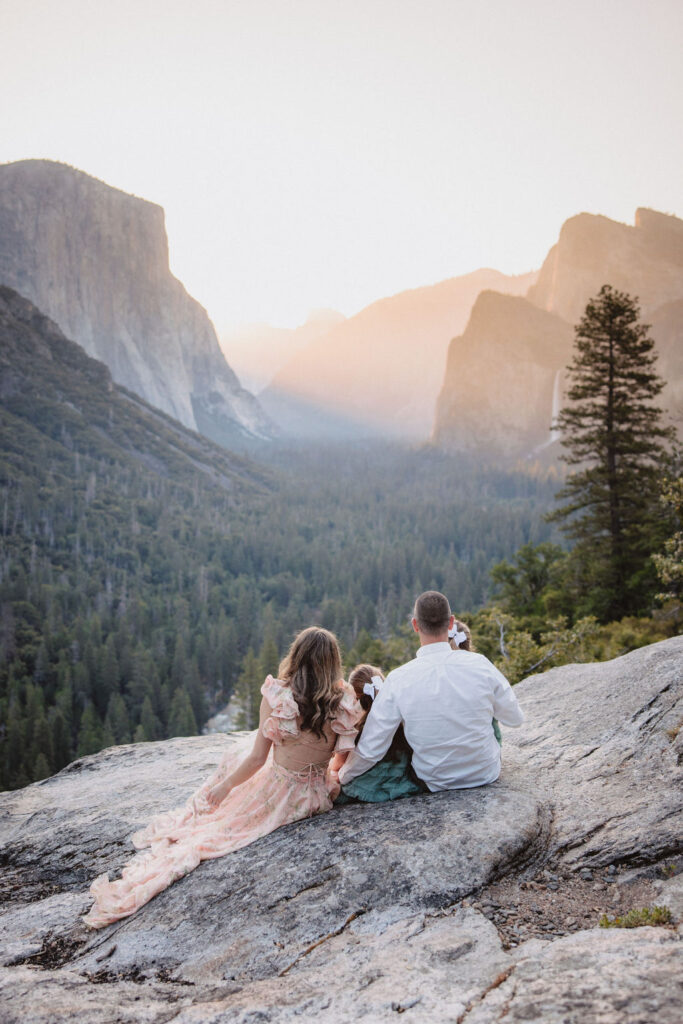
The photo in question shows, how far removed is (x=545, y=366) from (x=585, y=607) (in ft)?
541

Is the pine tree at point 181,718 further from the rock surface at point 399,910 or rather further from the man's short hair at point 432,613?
the man's short hair at point 432,613

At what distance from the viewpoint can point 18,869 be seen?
6504mm

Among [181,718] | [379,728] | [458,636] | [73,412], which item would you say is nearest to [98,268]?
[73,412]

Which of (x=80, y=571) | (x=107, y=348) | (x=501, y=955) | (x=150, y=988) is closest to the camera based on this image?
(x=501, y=955)

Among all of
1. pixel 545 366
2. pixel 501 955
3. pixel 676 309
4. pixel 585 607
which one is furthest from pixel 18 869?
pixel 545 366

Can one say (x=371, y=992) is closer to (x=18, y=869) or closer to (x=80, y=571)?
(x=18, y=869)

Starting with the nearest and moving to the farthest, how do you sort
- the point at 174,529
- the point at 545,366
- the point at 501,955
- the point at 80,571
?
1. the point at 501,955
2. the point at 80,571
3. the point at 174,529
4. the point at 545,366

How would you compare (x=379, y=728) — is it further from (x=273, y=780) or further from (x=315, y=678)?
(x=273, y=780)

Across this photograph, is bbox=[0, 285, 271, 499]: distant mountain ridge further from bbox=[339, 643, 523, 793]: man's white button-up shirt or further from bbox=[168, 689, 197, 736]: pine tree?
bbox=[339, 643, 523, 793]: man's white button-up shirt

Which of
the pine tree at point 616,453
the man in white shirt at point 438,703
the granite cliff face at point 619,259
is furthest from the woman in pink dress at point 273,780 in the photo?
the granite cliff face at point 619,259

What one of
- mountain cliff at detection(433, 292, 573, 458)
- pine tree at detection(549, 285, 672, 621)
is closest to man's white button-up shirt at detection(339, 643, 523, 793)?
pine tree at detection(549, 285, 672, 621)

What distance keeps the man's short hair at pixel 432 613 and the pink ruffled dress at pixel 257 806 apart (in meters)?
0.83

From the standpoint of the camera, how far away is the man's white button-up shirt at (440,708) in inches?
193

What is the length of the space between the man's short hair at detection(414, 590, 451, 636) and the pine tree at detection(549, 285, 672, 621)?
1779 cm
